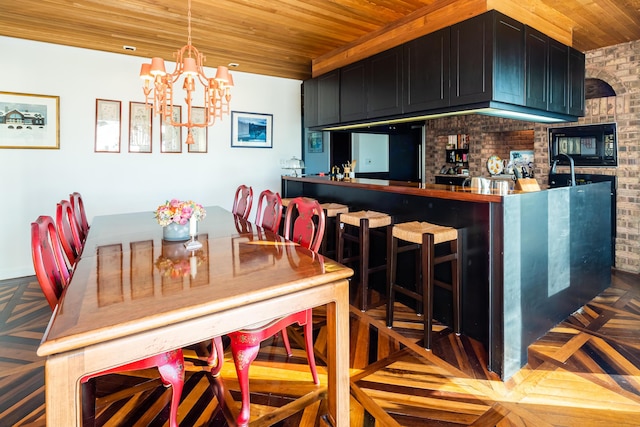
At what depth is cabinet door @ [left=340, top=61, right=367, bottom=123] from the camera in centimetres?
391

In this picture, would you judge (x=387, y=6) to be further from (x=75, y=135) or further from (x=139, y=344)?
(x=75, y=135)

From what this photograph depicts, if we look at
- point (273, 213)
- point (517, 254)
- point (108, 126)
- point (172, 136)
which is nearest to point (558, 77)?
point (517, 254)

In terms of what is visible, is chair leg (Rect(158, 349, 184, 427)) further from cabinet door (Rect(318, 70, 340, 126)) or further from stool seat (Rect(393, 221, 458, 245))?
cabinet door (Rect(318, 70, 340, 126))

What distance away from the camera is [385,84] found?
3.60m

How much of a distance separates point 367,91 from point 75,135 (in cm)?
333

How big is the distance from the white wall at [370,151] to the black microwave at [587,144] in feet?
9.46

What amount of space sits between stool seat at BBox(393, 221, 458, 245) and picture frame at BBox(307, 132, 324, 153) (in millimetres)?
3297

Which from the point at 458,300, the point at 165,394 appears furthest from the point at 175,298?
the point at 458,300

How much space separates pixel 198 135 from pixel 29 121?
1759 mm

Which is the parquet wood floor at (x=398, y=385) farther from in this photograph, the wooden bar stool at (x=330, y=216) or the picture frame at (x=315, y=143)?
the picture frame at (x=315, y=143)

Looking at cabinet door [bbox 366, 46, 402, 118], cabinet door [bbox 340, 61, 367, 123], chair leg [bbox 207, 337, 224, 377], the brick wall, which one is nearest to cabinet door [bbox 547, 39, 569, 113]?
the brick wall

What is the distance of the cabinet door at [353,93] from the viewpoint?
391 cm

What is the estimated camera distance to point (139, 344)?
41.8 inches

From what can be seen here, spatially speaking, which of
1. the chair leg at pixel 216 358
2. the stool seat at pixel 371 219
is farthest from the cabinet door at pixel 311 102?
the chair leg at pixel 216 358
